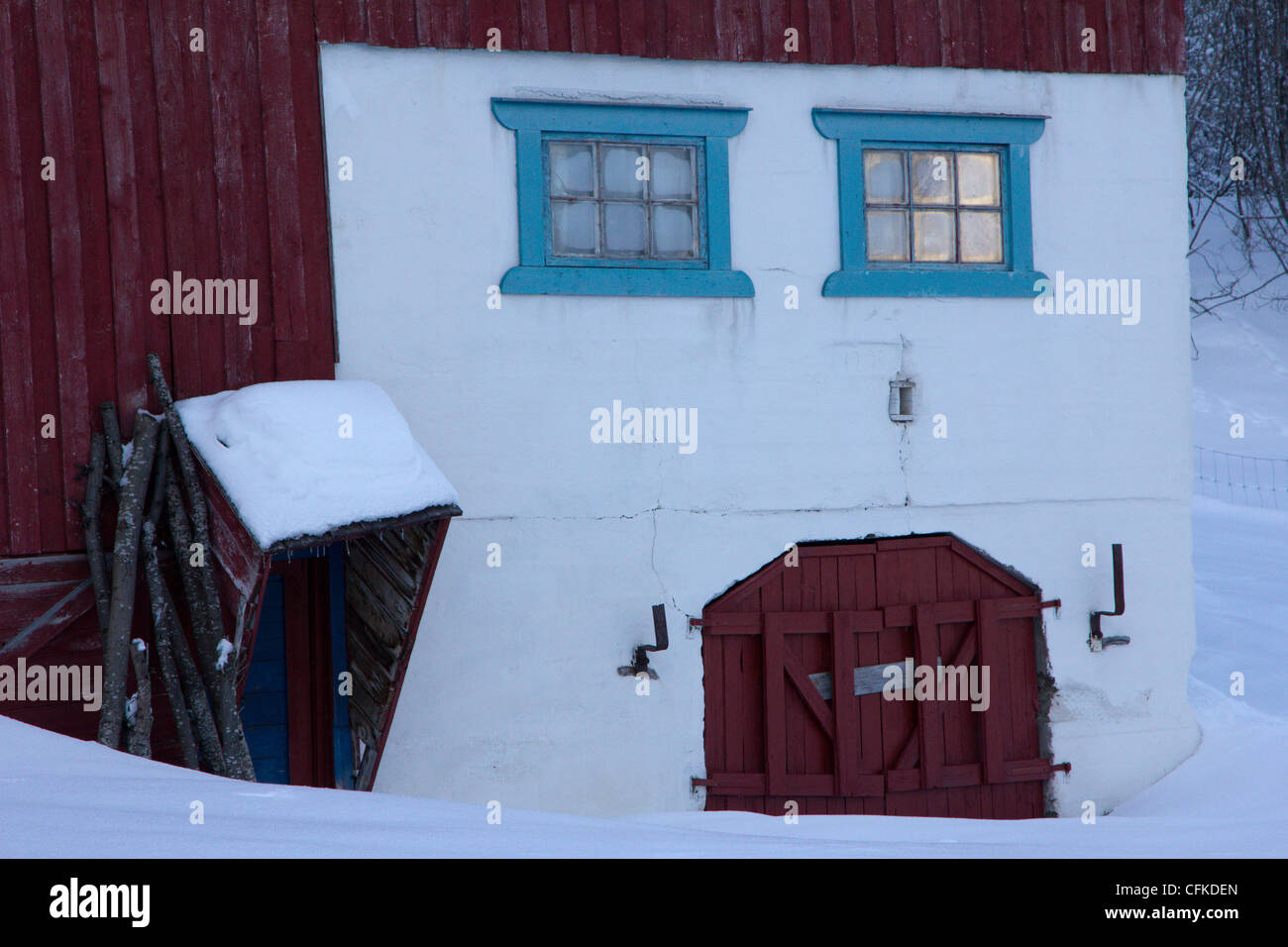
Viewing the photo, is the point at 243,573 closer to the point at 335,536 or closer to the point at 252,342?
the point at 335,536

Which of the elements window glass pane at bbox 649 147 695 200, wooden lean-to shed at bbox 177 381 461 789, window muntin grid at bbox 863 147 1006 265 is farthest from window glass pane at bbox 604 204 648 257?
wooden lean-to shed at bbox 177 381 461 789

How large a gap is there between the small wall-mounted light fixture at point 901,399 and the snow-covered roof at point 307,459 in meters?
3.10

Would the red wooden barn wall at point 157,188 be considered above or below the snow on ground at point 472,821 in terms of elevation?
above

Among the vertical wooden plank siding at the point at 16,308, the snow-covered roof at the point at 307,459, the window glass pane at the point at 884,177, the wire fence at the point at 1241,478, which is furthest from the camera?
the wire fence at the point at 1241,478

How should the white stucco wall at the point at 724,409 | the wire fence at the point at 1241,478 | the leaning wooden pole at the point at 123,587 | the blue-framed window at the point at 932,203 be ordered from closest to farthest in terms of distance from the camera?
the leaning wooden pole at the point at 123,587 < the white stucco wall at the point at 724,409 < the blue-framed window at the point at 932,203 < the wire fence at the point at 1241,478

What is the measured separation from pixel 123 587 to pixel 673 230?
3.70m

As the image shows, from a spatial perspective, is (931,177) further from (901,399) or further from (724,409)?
(724,409)

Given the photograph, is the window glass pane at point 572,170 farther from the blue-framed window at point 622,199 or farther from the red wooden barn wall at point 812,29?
the red wooden barn wall at point 812,29

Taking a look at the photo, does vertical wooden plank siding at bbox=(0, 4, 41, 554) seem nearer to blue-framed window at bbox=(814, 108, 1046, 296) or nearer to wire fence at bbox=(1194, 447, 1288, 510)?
blue-framed window at bbox=(814, 108, 1046, 296)

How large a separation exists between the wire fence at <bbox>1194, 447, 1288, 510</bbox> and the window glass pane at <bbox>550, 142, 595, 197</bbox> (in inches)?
567

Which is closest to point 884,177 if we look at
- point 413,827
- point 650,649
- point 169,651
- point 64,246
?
point 650,649

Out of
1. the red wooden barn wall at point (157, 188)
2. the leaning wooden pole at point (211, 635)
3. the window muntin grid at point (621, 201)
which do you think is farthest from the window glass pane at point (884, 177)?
the leaning wooden pole at point (211, 635)

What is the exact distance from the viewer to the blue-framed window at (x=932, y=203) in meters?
7.24

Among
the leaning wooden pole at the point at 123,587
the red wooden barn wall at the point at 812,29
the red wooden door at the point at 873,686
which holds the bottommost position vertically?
the red wooden door at the point at 873,686
